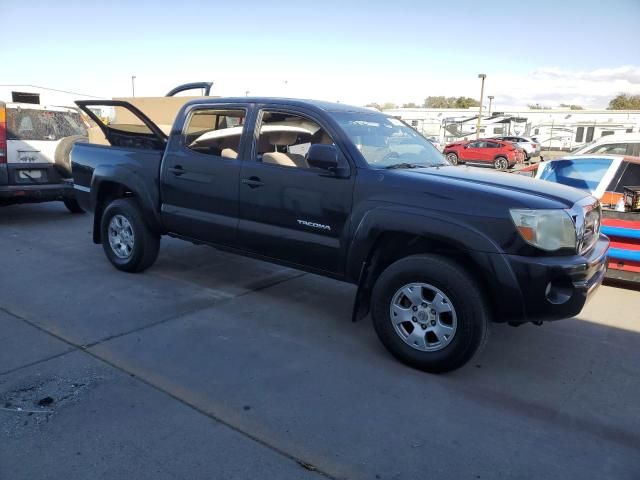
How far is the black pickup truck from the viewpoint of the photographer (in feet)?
11.2

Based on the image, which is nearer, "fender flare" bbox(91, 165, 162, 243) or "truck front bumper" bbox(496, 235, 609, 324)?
"truck front bumper" bbox(496, 235, 609, 324)

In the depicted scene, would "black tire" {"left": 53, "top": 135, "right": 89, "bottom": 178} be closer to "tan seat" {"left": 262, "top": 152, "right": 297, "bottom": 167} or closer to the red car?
"tan seat" {"left": 262, "top": 152, "right": 297, "bottom": 167}

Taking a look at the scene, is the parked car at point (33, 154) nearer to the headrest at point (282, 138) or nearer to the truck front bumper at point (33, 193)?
the truck front bumper at point (33, 193)

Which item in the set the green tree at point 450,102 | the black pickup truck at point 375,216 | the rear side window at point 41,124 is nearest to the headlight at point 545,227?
the black pickup truck at point 375,216

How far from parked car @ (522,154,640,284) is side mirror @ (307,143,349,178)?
11.4 ft

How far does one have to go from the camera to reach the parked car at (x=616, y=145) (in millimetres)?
8359

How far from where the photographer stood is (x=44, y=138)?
8.38 m

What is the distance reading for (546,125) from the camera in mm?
44406

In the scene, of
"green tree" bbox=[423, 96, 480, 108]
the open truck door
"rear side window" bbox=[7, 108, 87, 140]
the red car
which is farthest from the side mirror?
"green tree" bbox=[423, 96, 480, 108]

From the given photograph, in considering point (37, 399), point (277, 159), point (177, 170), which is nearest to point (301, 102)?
point (277, 159)

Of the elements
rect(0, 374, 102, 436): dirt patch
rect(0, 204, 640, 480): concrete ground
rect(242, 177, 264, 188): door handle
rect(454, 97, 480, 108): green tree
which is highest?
rect(454, 97, 480, 108): green tree

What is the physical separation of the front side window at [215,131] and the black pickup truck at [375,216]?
0.6 inches

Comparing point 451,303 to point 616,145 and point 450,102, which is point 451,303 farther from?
point 450,102

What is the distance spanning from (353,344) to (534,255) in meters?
1.57
